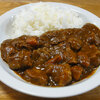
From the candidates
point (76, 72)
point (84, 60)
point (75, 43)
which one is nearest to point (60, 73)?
point (76, 72)

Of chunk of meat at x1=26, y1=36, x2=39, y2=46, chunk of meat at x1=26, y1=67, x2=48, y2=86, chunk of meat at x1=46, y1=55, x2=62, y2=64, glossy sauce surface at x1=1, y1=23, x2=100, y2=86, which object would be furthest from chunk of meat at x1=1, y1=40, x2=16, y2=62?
chunk of meat at x1=46, y1=55, x2=62, y2=64

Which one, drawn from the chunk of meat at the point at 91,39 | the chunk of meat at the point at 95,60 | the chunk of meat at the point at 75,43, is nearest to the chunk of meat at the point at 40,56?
the chunk of meat at the point at 75,43

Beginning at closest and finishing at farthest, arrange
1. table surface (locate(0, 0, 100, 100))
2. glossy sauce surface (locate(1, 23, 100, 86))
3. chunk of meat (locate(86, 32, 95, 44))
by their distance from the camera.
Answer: table surface (locate(0, 0, 100, 100)), glossy sauce surface (locate(1, 23, 100, 86)), chunk of meat (locate(86, 32, 95, 44))

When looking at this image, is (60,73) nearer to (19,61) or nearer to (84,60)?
(84,60)

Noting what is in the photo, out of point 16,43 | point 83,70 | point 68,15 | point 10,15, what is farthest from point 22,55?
point 68,15

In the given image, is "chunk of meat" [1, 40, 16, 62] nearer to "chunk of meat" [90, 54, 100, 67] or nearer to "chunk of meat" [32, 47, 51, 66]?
"chunk of meat" [32, 47, 51, 66]
